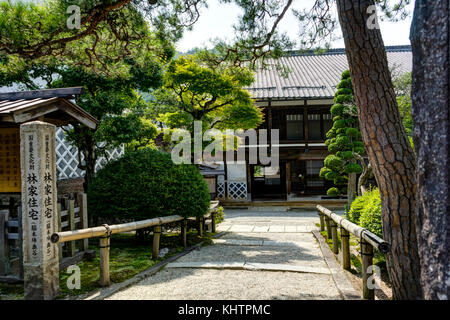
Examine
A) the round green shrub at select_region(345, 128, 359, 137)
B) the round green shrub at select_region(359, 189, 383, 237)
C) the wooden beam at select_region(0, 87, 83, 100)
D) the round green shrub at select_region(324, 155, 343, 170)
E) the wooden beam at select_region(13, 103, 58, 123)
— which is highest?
the wooden beam at select_region(0, 87, 83, 100)

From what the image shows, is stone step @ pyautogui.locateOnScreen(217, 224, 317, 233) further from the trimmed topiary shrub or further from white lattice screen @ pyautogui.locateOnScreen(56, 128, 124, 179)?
white lattice screen @ pyautogui.locateOnScreen(56, 128, 124, 179)

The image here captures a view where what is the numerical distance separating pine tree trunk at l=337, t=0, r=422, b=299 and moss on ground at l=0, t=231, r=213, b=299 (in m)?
3.59

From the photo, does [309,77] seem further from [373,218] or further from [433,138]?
[433,138]

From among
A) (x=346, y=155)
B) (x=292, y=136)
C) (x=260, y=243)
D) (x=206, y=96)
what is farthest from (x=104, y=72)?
(x=292, y=136)

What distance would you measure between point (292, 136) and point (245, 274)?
14041mm

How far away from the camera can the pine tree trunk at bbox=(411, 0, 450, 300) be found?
2.17 metres

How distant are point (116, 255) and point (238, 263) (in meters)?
2.44

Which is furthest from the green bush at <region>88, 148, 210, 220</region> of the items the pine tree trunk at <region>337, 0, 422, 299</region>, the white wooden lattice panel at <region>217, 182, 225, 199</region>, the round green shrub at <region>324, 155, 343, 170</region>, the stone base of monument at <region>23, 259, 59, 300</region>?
the white wooden lattice panel at <region>217, 182, 225, 199</region>

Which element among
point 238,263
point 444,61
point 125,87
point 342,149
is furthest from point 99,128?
point 342,149

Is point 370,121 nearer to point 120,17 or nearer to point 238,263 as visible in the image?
point 238,263

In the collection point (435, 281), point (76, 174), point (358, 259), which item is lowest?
point (358, 259)

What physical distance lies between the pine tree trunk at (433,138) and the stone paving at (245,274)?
6.25 ft

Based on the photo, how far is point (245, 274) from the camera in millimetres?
4820

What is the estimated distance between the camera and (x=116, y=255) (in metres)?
6.22
